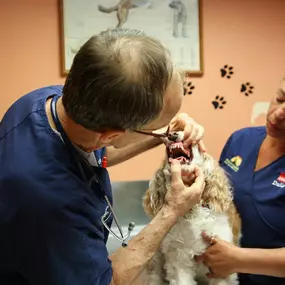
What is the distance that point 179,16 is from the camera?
2379 mm

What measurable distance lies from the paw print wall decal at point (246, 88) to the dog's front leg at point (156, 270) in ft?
4.23

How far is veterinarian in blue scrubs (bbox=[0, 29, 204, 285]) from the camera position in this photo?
33.2 inches

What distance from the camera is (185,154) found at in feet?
4.43

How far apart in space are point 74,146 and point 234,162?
0.84 m

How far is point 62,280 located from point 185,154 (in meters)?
0.60

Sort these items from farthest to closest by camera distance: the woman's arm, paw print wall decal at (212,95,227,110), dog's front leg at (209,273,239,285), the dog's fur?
1. paw print wall decal at (212,95,227,110)
2. the dog's fur
3. dog's front leg at (209,273,239,285)
4. the woman's arm

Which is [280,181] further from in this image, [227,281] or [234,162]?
[227,281]

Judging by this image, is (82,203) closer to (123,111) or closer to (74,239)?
(74,239)

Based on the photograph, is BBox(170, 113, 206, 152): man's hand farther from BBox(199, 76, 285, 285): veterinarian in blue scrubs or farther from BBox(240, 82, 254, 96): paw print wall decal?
BBox(240, 82, 254, 96): paw print wall decal

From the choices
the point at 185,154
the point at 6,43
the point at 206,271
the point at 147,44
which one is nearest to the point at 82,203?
the point at 147,44

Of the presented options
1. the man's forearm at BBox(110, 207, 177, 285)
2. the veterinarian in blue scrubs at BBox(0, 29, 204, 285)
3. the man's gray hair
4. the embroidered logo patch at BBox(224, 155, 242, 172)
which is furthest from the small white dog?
the man's gray hair

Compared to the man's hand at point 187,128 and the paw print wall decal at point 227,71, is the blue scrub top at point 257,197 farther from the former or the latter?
the paw print wall decal at point 227,71

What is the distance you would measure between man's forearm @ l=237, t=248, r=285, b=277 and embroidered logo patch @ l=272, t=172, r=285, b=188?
0.22m

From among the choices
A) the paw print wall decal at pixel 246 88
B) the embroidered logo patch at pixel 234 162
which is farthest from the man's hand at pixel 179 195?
the paw print wall decal at pixel 246 88
